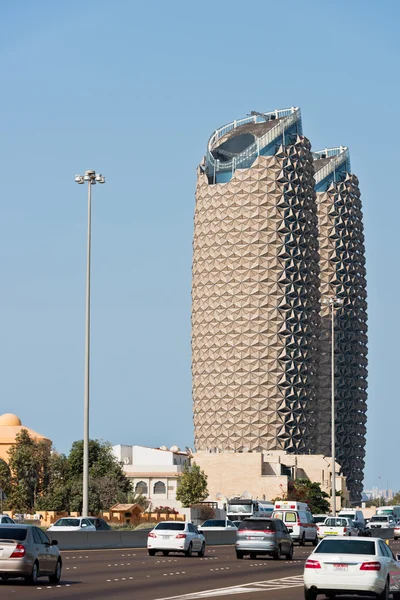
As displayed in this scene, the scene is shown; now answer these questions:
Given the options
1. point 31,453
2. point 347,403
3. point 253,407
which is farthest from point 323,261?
point 31,453

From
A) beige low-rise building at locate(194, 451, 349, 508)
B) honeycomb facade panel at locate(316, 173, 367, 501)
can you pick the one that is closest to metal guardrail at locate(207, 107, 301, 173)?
honeycomb facade panel at locate(316, 173, 367, 501)

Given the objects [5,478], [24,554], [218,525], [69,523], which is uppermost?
[5,478]

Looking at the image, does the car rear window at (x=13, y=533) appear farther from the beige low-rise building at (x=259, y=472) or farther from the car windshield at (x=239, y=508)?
the beige low-rise building at (x=259, y=472)

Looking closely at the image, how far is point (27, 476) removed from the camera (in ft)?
431

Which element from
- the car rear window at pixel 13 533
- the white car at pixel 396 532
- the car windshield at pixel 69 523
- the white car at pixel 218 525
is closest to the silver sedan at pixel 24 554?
the car rear window at pixel 13 533

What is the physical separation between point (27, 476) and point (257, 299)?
175 feet

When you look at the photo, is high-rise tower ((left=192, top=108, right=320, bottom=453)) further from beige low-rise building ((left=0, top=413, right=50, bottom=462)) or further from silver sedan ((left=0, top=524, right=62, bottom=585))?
silver sedan ((left=0, top=524, right=62, bottom=585))

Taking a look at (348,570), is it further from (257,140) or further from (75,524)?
(257,140)

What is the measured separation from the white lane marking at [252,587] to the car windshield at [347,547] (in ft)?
10.5

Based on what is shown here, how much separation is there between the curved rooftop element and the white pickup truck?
11751 cm

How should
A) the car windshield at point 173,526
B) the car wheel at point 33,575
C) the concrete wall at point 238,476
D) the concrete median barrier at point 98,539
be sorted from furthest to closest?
the concrete wall at point 238,476 < the concrete median barrier at point 98,539 < the car windshield at point 173,526 < the car wheel at point 33,575

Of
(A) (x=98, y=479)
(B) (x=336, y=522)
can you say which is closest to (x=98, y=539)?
(B) (x=336, y=522)

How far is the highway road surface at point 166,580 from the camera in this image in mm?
27375

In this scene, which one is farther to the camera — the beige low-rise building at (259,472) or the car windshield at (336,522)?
the beige low-rise building at (259,472)
